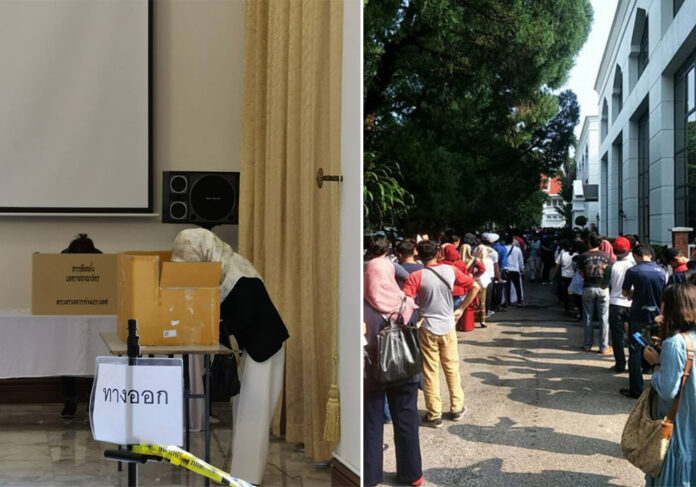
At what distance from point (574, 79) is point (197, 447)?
2.97 metres

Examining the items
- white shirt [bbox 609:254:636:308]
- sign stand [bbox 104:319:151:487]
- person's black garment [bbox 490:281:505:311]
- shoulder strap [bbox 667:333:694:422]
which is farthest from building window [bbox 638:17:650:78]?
sign stand [bbox 104:319:151:487]

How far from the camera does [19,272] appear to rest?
6258 millimetres

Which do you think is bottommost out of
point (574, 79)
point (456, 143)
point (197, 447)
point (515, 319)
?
point (197, 447)

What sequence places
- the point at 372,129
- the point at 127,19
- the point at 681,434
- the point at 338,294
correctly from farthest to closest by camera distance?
the point at 127,19 < the point at 372,129 < the point at 338,294 < the point at 681,434

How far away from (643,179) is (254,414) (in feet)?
7.24

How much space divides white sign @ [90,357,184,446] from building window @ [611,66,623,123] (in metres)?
2.20

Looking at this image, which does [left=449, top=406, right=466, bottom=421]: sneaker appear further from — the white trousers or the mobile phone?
the white trousers

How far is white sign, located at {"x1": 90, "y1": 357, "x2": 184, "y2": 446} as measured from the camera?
10.3 feet

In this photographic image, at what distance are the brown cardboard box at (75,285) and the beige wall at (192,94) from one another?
1072mm

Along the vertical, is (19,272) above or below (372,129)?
below

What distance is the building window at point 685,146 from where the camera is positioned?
4109 millimetres

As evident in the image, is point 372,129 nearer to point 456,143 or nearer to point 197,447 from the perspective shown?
point 456,143

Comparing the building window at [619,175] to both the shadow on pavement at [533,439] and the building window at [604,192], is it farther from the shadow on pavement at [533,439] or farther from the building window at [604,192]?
the shadow on pavement at [533,439]

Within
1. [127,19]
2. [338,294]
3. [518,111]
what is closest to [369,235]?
[338,294]
